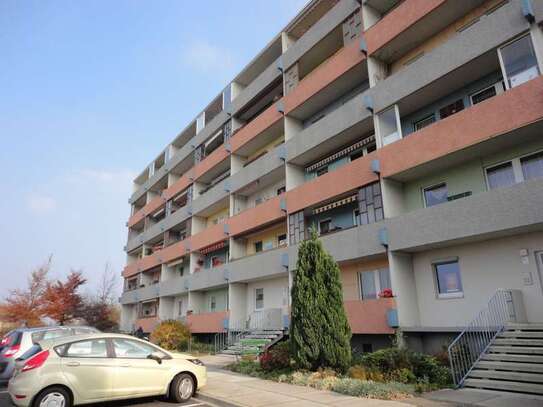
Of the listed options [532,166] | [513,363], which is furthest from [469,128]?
[513,363]

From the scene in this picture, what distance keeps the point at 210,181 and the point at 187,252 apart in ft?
21.1

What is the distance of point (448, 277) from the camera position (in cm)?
1505

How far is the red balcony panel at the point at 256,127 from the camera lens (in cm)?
2441

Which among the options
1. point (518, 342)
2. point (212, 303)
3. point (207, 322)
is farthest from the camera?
point (212, 303)

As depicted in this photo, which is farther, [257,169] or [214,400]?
[257,169]

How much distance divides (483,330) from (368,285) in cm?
635

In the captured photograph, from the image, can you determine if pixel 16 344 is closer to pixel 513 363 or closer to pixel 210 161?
pixel 513 363

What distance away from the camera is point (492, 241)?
45.3ft

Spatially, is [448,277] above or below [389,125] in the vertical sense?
below

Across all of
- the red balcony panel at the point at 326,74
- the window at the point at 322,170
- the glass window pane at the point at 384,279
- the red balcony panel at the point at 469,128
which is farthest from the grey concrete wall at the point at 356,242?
the red balcony panel at the point at 326,74

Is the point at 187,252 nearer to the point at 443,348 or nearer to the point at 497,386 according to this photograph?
the point at 443,348

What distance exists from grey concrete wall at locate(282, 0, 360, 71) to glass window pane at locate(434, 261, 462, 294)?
13.2m

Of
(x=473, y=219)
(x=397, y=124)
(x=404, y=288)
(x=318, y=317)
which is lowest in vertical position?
(x=318, y=317)

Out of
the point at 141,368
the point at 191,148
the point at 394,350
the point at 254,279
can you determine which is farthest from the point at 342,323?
the point at 191,148
